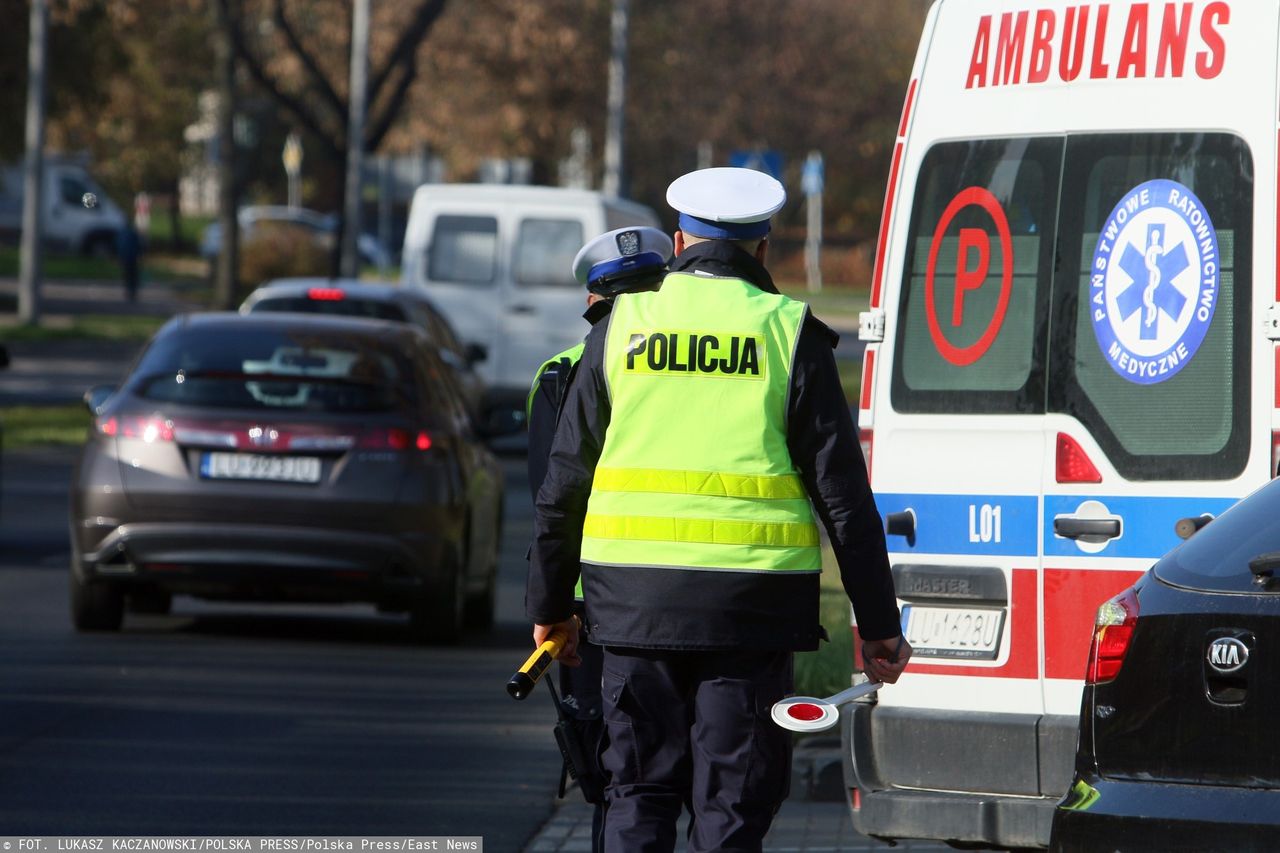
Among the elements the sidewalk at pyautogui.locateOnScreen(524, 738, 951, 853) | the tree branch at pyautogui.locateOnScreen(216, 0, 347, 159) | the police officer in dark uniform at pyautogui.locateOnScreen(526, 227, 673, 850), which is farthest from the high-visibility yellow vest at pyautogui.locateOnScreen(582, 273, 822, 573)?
the tree branch at pyautogui.locateOnScreen(216, 0, 347, 159)

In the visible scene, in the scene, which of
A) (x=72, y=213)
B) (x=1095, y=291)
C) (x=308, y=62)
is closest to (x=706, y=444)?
(x=1095, y=291)

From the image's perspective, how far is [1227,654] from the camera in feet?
15.3

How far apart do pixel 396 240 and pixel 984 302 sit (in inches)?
3014

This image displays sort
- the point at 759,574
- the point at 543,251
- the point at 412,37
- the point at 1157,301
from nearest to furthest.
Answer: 1. the point at 759,574
2. the point at 1157,301
3. the point at 543,251
4. the point at 412,37

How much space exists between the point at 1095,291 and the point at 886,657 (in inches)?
59.3

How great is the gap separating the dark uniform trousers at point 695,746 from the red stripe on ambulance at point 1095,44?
6.44 feet

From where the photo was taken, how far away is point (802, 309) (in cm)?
504

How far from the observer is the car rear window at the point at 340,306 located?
18484mm

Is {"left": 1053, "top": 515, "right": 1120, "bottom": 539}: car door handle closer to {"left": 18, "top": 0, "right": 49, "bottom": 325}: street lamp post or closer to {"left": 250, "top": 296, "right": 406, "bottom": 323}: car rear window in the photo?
{"left": 250, "top": 296, "right": 406, "bottom": 323}: car rear window

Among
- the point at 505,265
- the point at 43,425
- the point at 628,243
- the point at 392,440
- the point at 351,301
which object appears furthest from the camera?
the point at 43,425

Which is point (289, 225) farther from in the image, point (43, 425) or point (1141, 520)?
point (1141, 520)

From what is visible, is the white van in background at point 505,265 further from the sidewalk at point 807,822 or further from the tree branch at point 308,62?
the sidewalk at point 807,822

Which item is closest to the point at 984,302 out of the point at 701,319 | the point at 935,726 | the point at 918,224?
the point at 918,224

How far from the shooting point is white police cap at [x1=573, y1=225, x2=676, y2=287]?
5.90m
